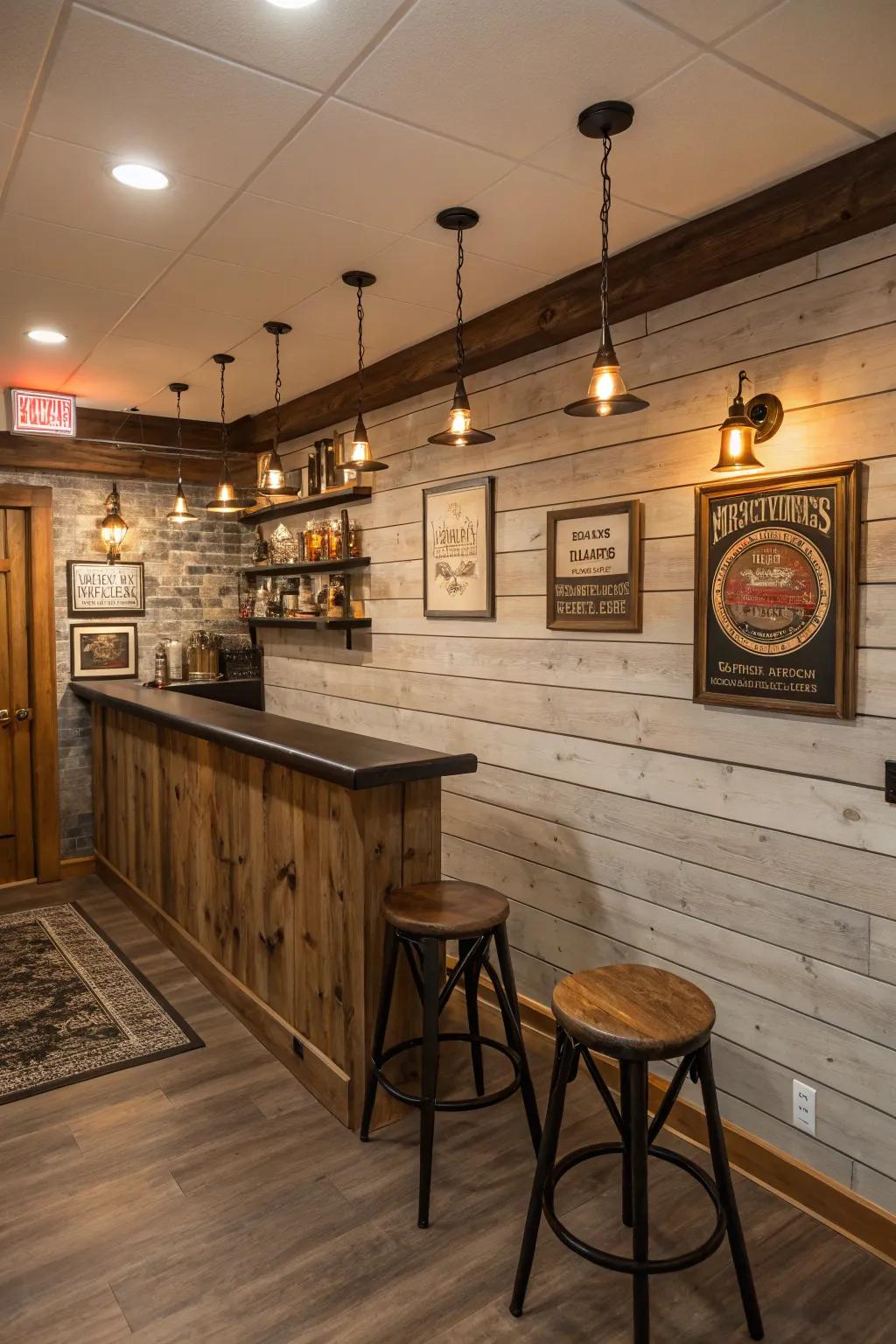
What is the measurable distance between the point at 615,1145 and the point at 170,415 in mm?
4283

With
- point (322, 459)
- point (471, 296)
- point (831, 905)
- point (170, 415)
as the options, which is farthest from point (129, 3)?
point (170, 415)

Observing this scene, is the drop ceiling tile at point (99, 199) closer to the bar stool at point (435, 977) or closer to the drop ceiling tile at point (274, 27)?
the drop ceiling tile at point (274, 27)

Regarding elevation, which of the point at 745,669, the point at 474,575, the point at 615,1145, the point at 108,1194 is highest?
the point at 474,575

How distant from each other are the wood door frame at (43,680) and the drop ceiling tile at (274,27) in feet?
12.0

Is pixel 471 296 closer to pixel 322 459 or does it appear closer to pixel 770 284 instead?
pixel 770 284

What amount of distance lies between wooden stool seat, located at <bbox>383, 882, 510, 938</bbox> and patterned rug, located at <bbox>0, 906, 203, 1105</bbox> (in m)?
1.22

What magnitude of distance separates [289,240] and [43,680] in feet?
10.6

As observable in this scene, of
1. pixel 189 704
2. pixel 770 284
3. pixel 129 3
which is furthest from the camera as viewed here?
pixel 189 704

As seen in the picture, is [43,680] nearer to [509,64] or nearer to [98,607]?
[98,607]

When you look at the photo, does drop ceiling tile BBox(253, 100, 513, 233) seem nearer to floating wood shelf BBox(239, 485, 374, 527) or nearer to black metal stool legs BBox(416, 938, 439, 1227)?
floating wood shelf BBox(239, 485, 374, 527)

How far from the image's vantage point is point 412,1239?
216cm

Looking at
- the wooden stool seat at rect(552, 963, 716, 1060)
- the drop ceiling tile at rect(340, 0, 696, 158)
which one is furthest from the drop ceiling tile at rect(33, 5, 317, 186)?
the wooden stool seat at rect(552, 963, 716, 1060)

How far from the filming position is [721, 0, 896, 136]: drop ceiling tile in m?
1.54

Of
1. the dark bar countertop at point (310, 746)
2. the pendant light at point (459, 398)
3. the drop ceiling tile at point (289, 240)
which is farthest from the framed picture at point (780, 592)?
the drop ceiling tile at point (289, 240)
